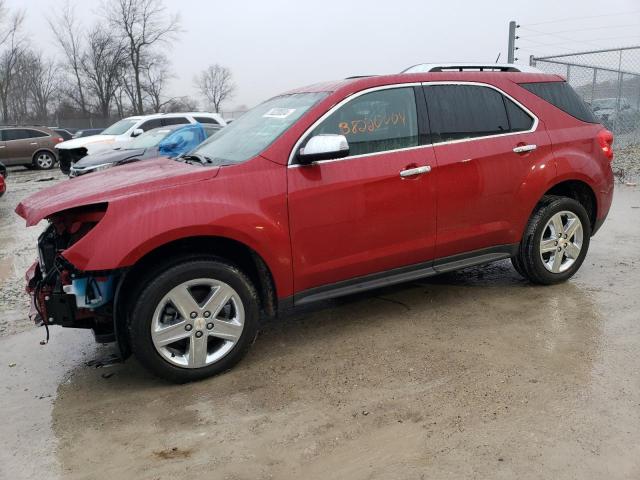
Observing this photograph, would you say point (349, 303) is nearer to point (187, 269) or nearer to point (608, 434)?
point (187, 269)

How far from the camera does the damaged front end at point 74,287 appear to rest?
308cm

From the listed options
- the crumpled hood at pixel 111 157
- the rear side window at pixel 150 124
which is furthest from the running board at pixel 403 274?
the rear side window at pixel 150 124

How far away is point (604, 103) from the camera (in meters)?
12.8

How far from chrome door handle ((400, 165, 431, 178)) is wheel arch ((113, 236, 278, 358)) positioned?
1.14m

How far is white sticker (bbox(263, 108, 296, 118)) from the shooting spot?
3.77 m

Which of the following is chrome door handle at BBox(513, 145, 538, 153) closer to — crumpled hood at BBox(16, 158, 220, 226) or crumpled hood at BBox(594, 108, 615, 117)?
crumpled hood at BBox(16, 158, 220, 226)

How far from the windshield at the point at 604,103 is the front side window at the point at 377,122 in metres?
10.6

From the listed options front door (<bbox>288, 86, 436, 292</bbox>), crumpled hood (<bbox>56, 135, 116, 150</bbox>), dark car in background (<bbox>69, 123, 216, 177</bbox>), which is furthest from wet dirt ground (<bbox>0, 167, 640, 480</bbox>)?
crumpled hood (<bbox>56, 135, 116, 150</bbox>)

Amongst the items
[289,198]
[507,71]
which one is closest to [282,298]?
[289,198]

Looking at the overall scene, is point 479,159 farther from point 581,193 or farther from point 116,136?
point 116,136

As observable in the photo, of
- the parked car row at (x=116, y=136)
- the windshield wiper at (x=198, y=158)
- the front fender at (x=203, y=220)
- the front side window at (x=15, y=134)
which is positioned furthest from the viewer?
the front side window at (x=15, y=134)

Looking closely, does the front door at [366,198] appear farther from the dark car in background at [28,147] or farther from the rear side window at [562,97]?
the dark car in background at [28,147]

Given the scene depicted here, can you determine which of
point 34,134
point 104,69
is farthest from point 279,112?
point 104,69

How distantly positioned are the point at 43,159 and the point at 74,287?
18442mm
